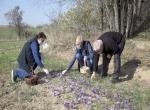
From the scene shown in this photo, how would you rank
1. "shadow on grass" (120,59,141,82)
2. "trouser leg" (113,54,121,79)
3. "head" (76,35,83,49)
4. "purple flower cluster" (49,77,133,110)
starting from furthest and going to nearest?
1. "shadow on grass" (120,59,141,82)
2. "head" (76,35,83,49)
3. "trouser leg" (113,54,121,79)
4. "purple flower cluster" (49,77,133,110)

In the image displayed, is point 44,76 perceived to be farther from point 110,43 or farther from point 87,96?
point 87,96

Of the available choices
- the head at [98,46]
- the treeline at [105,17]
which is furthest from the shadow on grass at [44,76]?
the treeline at [105,17]

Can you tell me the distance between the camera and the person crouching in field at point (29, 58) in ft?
34.9

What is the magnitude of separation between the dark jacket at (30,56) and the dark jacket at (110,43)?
5.29 feet

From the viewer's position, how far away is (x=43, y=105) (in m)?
8.67

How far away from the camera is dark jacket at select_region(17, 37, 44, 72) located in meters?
10.6

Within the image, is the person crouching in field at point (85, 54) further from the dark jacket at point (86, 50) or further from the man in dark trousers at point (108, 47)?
the man in dark trousers at point (108, 47)

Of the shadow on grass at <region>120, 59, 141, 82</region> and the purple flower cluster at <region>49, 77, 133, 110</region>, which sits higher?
the purple flower cluster at <region>49, 77, 133, 110</region>

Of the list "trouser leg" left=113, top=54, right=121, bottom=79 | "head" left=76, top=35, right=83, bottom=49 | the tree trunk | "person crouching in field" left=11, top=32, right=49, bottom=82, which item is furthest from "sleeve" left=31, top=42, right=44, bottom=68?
the tree trunk

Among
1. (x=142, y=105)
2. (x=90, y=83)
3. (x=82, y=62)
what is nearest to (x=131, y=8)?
(x=82, y=62)

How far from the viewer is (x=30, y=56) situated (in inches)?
428

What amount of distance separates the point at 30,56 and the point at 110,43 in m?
2.30

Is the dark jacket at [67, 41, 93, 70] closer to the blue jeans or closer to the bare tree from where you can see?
the blue jeans

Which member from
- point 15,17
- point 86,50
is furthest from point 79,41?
point 15,17
